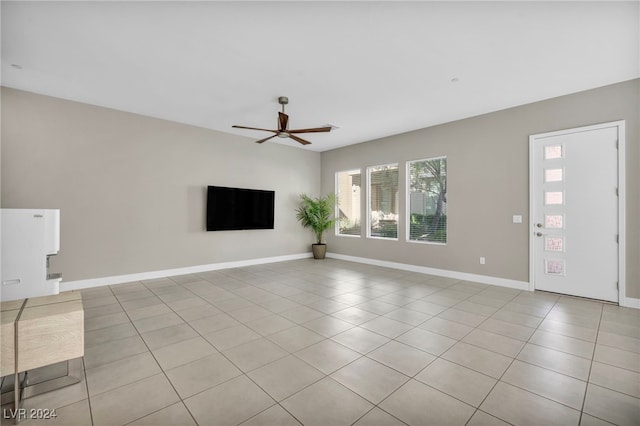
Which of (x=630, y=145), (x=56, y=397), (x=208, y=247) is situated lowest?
(x=56, y=397)

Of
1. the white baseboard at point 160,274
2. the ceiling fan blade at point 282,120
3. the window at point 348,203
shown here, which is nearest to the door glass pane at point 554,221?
the window at point 348,203

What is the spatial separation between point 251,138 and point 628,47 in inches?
238

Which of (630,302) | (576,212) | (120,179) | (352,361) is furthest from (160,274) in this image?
(630,302)

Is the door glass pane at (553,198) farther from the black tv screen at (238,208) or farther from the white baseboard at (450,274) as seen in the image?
the black tv screen at (238,208)

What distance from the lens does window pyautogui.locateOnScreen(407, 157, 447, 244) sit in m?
5.69

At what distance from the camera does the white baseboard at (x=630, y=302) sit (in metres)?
Result: 3.65

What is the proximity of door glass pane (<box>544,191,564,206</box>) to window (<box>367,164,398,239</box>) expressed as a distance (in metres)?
Answer: 2.72

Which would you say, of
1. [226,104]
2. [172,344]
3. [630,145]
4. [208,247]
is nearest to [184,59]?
[226,104]

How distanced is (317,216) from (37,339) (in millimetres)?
5903

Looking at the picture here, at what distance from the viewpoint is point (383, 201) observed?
678 centimetres

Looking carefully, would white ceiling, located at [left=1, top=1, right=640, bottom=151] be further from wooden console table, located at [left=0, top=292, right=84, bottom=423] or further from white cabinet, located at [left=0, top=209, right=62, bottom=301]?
wooden console table, located at [left=0, top=292, right=84, bottom=423]

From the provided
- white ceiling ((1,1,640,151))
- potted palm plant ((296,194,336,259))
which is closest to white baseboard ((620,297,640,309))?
white ceiling ((1,1,640,151))

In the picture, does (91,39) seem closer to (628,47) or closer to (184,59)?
(184,59)

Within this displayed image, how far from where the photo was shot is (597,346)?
266 centimetres
